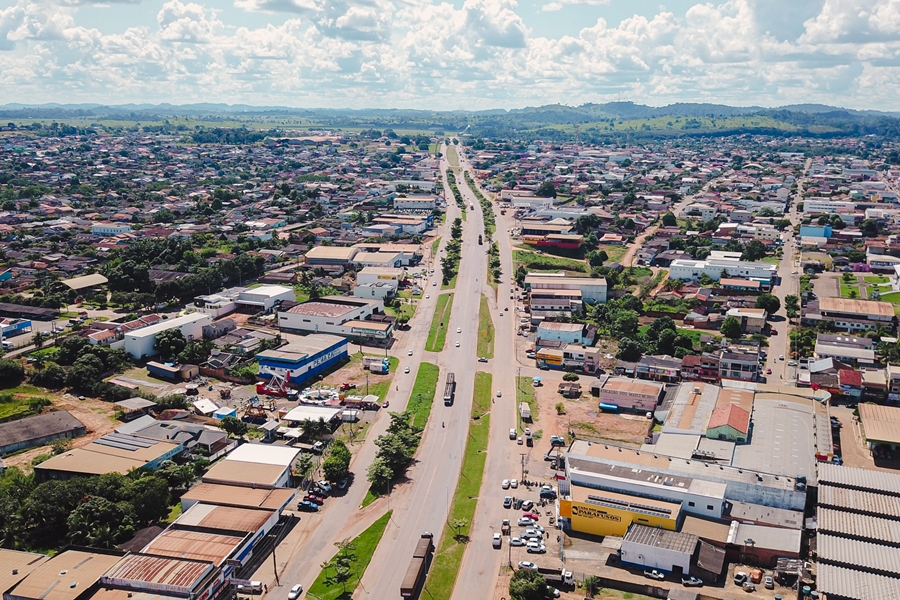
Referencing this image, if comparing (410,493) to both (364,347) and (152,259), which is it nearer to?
(364,347)

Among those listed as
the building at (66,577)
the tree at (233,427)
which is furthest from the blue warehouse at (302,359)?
the building at (66,577)

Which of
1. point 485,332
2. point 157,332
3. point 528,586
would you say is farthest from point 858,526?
point 157,332

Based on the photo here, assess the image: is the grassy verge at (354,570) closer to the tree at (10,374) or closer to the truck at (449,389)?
the truck at (449,389)

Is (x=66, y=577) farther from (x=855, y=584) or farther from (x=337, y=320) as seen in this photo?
(x=337, y=320)

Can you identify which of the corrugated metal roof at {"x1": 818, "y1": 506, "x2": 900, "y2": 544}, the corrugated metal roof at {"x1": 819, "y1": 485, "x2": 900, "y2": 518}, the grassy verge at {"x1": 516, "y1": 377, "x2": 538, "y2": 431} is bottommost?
the grassy verge at {"x1": 516, "y1": 377, "x2": 538, "y2": 431}

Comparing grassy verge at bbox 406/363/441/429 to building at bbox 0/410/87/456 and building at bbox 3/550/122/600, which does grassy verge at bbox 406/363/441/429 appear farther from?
building at bbox 0/410/87/456

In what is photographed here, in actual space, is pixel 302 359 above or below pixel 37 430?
above


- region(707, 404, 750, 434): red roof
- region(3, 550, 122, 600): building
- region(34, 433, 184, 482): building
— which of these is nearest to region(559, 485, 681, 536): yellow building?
region(707, 404, 750, 434): red roof
